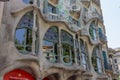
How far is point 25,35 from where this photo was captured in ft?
49.2

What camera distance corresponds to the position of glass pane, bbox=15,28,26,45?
1460cm

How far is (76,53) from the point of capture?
1838cm

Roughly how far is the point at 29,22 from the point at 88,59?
8.87 metres

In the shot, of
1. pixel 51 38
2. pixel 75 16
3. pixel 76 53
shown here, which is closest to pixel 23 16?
pixel 51 38

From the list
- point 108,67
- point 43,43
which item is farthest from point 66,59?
point 108,67

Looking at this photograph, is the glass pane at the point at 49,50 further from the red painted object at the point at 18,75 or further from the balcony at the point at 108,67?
the balcony at the point at 108,67

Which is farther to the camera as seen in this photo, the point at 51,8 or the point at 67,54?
the point at 51,8

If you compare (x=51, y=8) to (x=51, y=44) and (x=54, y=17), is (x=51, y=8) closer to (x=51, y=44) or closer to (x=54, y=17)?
(x=54, y=17)

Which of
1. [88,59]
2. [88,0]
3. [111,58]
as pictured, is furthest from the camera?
[111,58]

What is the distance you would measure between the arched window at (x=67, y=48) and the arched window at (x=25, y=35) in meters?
3.30

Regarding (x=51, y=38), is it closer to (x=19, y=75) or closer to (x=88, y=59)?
(x=19, y=75)

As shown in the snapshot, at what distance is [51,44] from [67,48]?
1.87 meters

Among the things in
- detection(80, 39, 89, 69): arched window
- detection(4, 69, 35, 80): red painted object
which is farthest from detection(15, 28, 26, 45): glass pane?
detection(80, 39, 89, 69): arched window

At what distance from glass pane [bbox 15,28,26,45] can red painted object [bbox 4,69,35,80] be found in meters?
2.13
